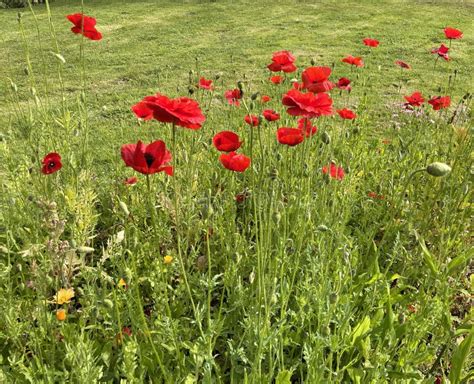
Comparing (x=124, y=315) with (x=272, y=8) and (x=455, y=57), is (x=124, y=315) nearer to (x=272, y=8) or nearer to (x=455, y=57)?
(x=455, y=57)

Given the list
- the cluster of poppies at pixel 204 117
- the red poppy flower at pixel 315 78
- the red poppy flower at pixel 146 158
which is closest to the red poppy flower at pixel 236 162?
the cluster of poppies at pixel 204 117

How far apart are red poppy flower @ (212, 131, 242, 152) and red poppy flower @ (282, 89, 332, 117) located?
25cm

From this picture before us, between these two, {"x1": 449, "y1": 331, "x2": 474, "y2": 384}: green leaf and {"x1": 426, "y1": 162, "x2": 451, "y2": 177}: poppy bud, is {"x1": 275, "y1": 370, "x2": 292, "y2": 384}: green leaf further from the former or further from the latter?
{"x1": 426, "y1": 162, "x2": 451, "y2": 177}: poppy bud

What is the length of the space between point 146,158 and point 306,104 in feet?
2.18

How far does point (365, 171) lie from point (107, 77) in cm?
453

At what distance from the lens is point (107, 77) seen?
21.7 feet

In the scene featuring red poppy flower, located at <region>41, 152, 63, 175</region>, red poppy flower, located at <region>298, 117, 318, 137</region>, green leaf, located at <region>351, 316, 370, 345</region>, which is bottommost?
green leaf, located at <region>351, 316, 370, 345</region>

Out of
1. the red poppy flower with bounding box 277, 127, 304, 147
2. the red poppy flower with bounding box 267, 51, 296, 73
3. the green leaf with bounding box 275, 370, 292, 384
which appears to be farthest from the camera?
the red poppy flower with bounding box 267, 51, 296, 73

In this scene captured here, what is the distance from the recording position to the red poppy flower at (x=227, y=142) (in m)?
1.87

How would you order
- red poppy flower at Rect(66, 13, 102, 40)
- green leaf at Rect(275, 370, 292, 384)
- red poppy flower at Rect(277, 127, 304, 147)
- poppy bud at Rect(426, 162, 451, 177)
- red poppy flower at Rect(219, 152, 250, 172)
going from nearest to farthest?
poppy bud at Rect(426, 162, 451, 177), green leaf at Rect(275, 370, 292, 384), red poppy flower at Rect(219, 152, 250, 172), red poppy flower at Rect(277, 127, 304, 147), red poppy flower at Rect(66, 13, 102, 40)

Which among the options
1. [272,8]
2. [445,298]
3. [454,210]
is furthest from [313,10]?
[445,298]

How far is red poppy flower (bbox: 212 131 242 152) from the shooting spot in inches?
73.8

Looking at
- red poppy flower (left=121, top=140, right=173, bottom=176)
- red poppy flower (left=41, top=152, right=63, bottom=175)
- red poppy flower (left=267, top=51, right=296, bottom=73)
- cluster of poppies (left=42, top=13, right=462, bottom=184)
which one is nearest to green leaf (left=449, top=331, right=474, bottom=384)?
cluster of poppies (left=42, top=13, right=462, bottom=184)

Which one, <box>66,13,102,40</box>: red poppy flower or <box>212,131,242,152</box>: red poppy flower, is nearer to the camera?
<box>212,131,242,152</box>: red poppy flower
